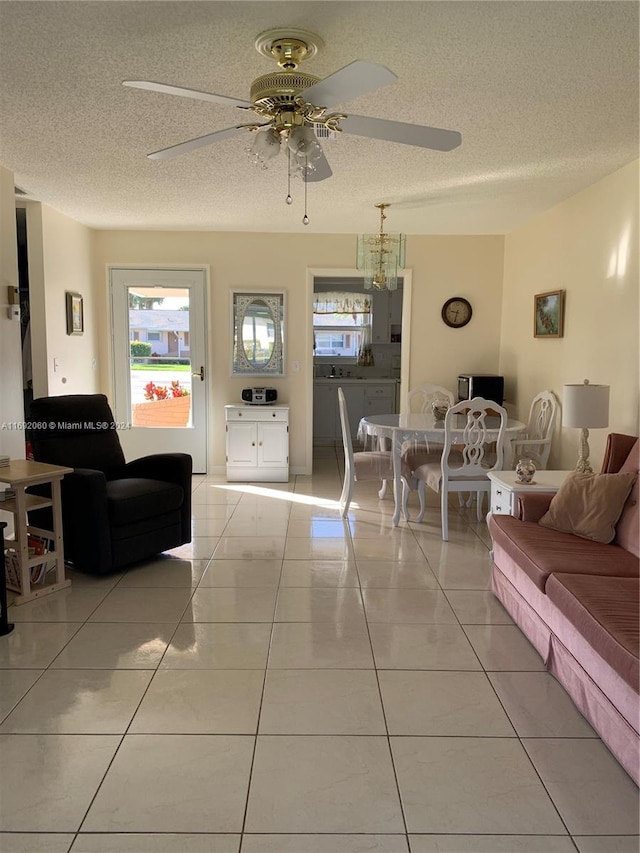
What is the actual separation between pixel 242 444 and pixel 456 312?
2.54m

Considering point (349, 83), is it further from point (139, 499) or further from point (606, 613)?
point (139, 499)

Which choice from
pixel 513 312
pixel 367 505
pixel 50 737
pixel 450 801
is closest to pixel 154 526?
pixel 50 737

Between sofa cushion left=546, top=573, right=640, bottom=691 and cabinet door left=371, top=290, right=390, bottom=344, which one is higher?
cabinet door left=371, top=290, right=390, bottom=344

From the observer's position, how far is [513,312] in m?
5.98

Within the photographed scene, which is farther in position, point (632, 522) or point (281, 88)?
point (632, 522)

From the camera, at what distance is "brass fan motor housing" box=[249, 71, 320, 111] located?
2266mm

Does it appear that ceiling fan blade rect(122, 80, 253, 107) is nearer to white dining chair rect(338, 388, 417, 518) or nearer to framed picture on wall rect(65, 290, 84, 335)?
white dining chair rect(338, 388, 417, 518)

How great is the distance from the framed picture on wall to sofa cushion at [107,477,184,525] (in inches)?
84.4

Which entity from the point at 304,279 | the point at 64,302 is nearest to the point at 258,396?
the point at 304,279

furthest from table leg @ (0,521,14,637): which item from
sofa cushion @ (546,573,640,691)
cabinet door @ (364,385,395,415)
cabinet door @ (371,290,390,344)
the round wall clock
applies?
cabinet door @ (371,290,390,344)

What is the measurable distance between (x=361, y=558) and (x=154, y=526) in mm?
1321

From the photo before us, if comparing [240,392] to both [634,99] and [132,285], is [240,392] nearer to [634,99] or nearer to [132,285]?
[132,285]

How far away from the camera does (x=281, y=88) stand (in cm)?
227

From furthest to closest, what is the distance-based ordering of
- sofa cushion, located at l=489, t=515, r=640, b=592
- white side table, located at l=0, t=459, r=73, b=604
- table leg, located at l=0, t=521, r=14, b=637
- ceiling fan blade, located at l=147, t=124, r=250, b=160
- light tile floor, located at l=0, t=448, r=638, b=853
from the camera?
white side table, located at l=0, t=459, r=73, b=604, table leg, located at l=0, t=521, r=14, b=637, sofa cushion, located at l=489, t=515, r=640, b=592, ceiling fan blade, located at l=147, t=124, r=250, b=160, light tile floor, located at l=0, t=448, r=638, b=853
